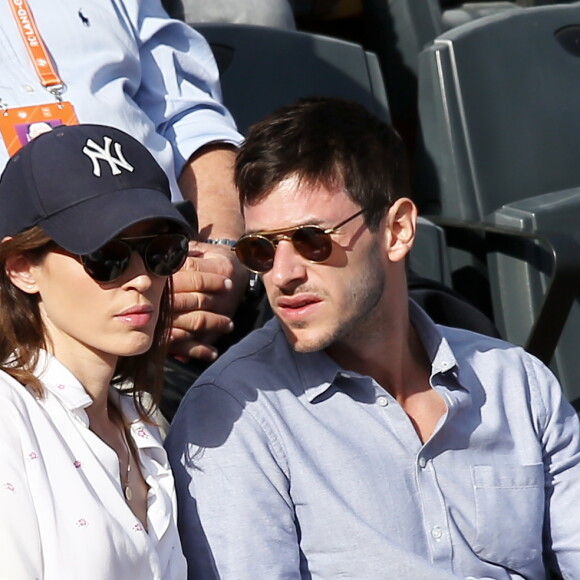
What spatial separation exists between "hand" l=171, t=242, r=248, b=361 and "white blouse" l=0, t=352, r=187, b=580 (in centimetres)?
49

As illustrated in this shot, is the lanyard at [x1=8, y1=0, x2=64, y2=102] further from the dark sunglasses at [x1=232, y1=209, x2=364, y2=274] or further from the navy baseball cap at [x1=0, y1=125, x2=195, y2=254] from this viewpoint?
the navy baseball cap at [x1=0, y1=125, x2=195, y2=254]

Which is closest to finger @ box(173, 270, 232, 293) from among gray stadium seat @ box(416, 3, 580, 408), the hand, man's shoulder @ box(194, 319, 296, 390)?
the hand

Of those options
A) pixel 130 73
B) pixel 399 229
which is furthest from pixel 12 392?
pixel 130 73

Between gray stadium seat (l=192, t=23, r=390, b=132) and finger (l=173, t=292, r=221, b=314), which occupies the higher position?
gray stadium seat (l=192, t=23, r=390, b=132)

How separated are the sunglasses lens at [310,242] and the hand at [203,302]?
28cm

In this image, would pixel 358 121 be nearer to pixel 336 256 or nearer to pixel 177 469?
pixel 336 256

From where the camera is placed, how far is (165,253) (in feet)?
5.59

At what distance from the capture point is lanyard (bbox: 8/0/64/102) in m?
2.43

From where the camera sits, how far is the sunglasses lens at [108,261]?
1.62 m

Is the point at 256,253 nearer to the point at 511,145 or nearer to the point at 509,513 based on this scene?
the point at 509,513

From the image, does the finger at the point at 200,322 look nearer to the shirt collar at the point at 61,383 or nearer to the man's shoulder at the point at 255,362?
the man's shoulder at the point at 255,362

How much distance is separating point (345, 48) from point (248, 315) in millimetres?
1197

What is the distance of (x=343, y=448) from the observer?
1.98m

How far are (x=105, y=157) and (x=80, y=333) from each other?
0.24m
